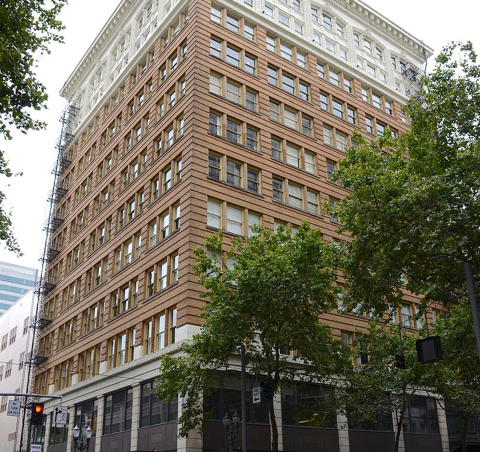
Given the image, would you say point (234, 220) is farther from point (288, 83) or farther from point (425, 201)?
point (425, 201)

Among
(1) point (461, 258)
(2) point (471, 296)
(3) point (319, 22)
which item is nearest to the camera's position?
(2) point (471, 296)

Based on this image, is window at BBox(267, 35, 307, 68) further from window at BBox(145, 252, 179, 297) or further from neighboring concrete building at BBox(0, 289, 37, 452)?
neighboring concrete building at BBox(0, 289, 37, 452)

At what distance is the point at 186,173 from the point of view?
122ft

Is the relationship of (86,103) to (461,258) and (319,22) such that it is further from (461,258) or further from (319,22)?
(461,258)

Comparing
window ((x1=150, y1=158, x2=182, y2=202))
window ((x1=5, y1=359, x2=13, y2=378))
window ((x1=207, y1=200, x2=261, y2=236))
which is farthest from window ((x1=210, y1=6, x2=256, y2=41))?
window ((x1=5, y1=359, x2=13, y2=378))

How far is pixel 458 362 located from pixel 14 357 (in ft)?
206

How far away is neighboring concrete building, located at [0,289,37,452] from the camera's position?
67688 millimetres

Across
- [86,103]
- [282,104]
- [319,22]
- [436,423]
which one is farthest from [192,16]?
[436,423]

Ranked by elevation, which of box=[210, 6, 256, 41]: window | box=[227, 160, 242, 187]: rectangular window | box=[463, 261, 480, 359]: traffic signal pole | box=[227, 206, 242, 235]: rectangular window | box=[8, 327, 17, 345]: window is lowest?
box=[463, 261, 480, 359]: traffic signal pole

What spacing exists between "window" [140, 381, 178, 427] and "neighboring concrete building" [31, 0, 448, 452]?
4.7 inches

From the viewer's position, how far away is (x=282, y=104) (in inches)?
1781

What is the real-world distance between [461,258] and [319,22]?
121 ft

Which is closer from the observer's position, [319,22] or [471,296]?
[471,296]

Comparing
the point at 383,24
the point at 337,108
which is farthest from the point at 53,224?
the point at 383,24
